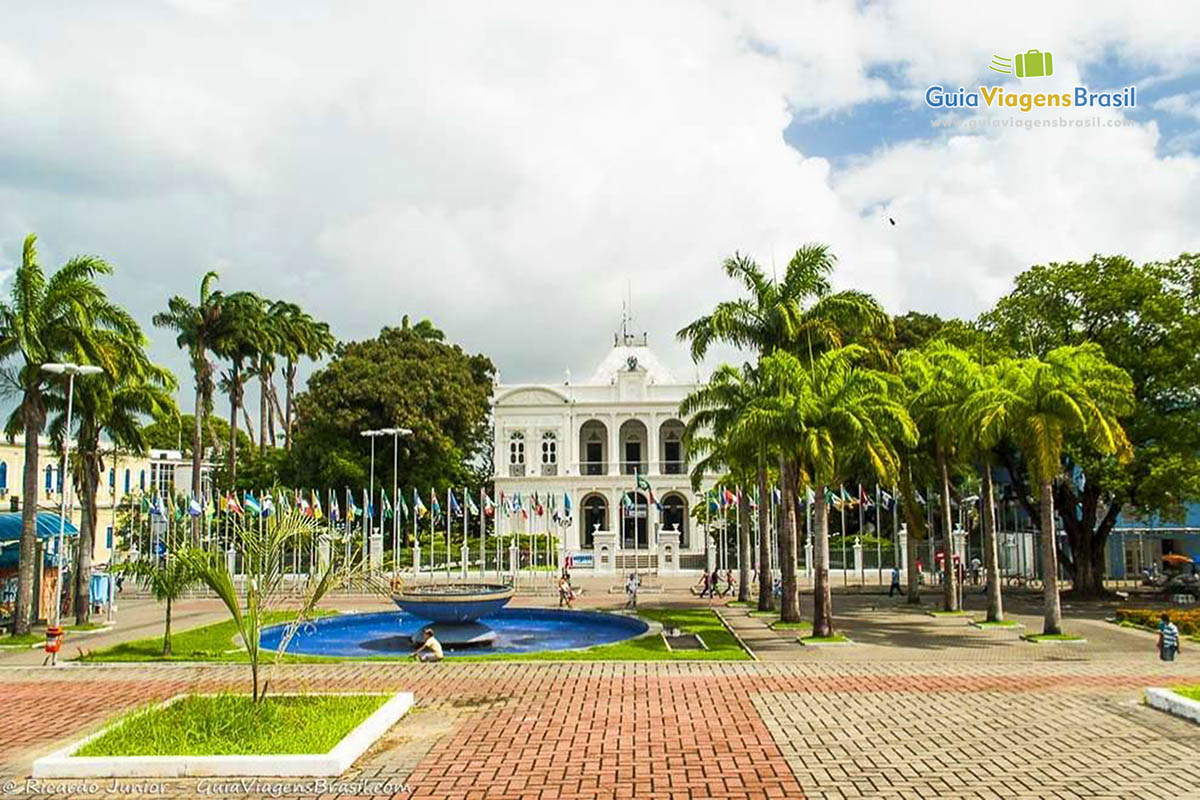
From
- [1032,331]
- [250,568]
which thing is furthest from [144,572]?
[1032,331]

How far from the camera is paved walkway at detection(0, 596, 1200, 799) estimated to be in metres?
9.59

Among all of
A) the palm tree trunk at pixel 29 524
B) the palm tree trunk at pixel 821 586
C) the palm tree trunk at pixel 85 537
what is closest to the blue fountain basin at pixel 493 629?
the palm tree trunk at pixel 821 586

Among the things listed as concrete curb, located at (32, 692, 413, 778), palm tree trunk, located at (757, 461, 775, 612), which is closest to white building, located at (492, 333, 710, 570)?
palm tree trunk, located at (757, 461, 775, 612)

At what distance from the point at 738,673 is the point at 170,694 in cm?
946

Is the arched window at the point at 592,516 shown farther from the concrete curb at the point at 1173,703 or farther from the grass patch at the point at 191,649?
the concrete curb at the point at 1173,703

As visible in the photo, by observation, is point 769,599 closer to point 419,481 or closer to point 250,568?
point 250,568

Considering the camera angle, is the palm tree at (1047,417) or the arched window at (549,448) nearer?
the palm tree at (1047,417)

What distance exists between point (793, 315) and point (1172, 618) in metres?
11.4

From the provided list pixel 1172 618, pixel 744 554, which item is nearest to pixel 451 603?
pixel 744 554

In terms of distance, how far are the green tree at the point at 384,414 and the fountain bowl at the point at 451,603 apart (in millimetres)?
29412

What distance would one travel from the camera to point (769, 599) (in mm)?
27656

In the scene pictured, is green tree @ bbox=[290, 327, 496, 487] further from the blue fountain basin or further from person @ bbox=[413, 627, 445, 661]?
person @ bbox=[413, 627, 445, 661]

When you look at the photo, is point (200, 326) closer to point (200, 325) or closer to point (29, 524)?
point (200, 325)

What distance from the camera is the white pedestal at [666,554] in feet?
153
